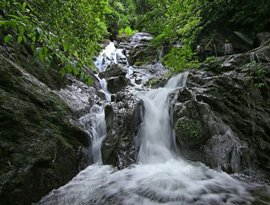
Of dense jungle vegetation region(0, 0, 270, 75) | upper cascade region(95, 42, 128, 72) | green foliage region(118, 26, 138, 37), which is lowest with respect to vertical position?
dense jungle vegetation region(0, 0, 270, 75)

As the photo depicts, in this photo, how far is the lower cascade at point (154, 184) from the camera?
14.3 feet

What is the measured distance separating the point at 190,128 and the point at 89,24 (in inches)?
126

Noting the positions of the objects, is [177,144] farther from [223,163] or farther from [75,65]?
[75,65]

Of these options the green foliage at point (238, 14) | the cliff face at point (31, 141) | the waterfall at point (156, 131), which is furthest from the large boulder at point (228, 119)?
the green foliage at point (238, 14)

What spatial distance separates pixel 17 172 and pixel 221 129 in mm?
4393

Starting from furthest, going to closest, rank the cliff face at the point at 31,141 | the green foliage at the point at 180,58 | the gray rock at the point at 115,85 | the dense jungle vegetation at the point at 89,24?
the gray rock at the point at 115,85
the green foliage at the point at 180,58
the cliff face at the point at 31,141
the dense jungle vegetation at the point at 89,24

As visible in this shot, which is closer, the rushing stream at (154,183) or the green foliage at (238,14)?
the rushing stream at (154,183)

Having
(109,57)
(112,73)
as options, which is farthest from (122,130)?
(109,57)

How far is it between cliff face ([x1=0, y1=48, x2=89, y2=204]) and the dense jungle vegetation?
3.36 ft

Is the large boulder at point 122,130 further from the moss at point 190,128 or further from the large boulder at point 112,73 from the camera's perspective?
the large boulder at point 112,73

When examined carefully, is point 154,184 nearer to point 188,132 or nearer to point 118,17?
point 188,132

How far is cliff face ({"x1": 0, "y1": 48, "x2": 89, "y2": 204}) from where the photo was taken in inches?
162

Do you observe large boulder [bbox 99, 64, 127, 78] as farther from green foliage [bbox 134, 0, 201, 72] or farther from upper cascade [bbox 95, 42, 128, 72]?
green foliage [bbox 134, 0, 201, 72]

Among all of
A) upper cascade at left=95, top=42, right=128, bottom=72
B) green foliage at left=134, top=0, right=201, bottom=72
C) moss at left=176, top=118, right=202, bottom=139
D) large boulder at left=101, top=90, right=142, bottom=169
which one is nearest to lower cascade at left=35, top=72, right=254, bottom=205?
large boulder at left=101, top=90, right=142, bottom=169
